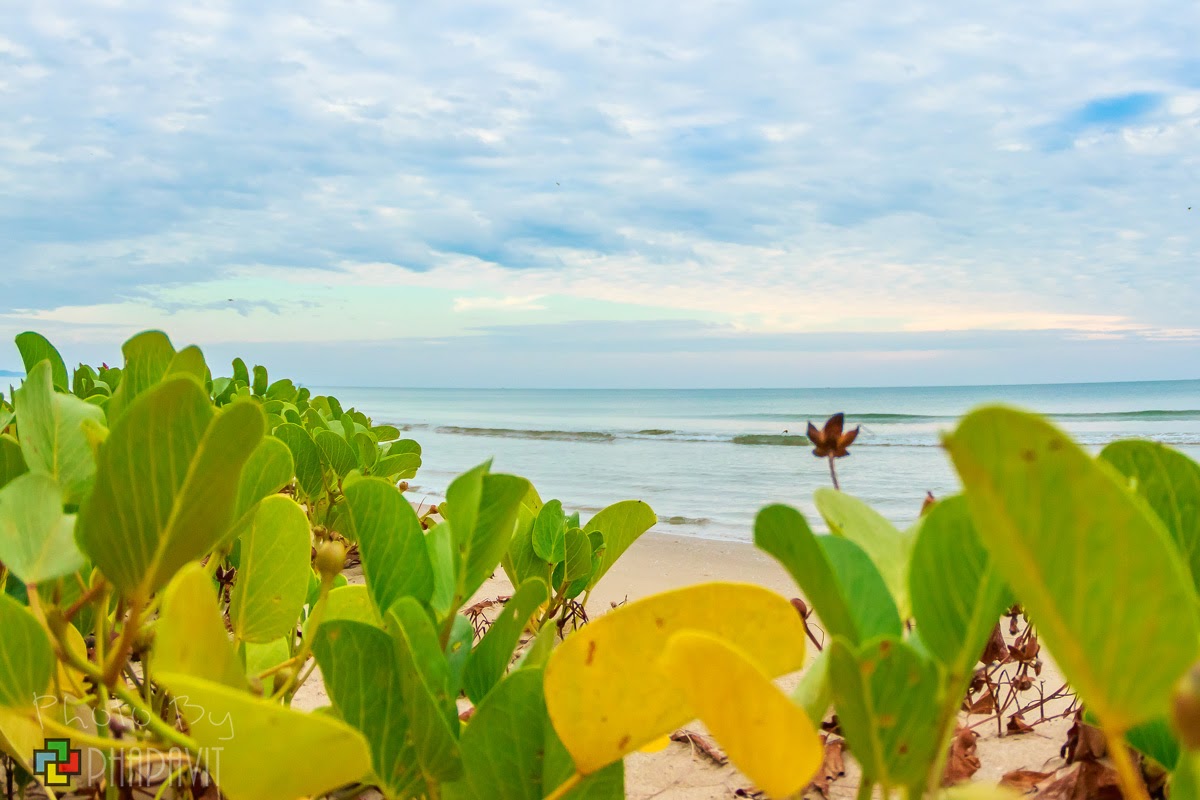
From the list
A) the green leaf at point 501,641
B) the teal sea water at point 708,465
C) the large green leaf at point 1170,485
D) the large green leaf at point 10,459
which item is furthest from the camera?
the teal sea water at point 708,465

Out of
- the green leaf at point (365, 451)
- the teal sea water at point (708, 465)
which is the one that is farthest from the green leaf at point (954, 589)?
the teal sea water at point (708, 465)

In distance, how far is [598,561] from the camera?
59.8 inches

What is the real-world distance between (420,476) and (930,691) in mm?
7927

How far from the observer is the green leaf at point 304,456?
1567mm

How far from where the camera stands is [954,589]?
1.45ft

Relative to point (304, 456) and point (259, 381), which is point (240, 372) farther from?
point (304, 456)

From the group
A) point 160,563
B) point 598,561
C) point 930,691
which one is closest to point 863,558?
point 930,691

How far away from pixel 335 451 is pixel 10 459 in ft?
2.98

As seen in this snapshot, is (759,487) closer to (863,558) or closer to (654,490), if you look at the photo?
(654,490)

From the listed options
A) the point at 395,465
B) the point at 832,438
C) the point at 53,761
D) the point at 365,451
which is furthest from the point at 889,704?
the point at 395,465

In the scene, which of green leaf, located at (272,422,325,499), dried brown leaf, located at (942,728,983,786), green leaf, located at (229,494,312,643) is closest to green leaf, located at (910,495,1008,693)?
green leaf, located at (229,494,312,643)

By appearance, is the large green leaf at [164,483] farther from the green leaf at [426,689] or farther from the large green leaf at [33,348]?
the large green leaf at [33,348]

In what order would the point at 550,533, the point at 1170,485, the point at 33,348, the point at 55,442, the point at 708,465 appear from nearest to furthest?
the point at 1170,485 < the point at 55,442 < the point at 33,348 < the point at 550,533 < the point at 708,465

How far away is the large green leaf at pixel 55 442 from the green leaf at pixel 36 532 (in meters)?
0.12
